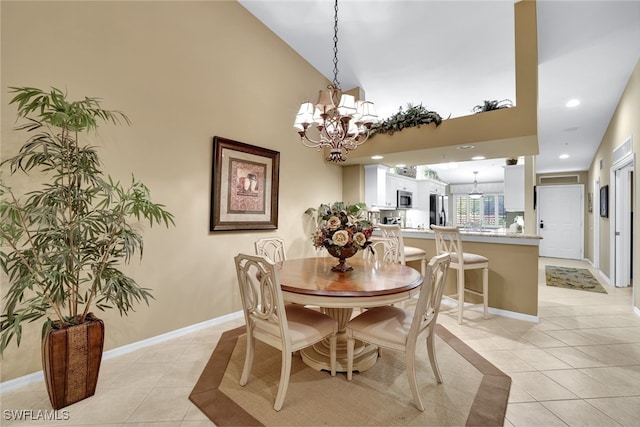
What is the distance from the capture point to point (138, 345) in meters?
2.55

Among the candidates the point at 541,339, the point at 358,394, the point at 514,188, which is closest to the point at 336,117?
the point at 358,394

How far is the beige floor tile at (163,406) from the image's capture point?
5.53ft

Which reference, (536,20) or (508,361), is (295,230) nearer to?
(508,361)

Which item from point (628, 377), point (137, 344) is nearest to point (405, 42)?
point (628, 377)

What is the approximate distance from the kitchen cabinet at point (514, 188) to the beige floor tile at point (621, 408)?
4.12 metres

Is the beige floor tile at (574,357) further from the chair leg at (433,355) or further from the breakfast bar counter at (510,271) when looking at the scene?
the chair leg at (433,355)

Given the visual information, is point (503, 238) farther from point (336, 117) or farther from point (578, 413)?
point (336, 117)

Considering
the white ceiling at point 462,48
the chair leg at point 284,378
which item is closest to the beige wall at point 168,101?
the white ceiling at point 462,48

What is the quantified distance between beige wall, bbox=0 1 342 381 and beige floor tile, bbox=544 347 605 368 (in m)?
3.21

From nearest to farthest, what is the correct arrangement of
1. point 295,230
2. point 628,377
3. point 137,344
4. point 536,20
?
point 628,377
point 137,344
point 536,20
point 295,230

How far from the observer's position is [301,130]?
2734 millimetres

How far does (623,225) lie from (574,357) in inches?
147

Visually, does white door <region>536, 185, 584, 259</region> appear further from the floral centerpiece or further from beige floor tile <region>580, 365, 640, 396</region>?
the floral centerpiece

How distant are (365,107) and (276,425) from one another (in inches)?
101
